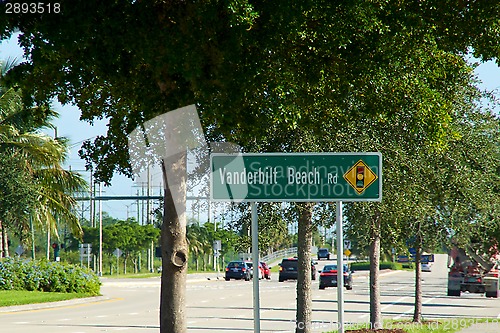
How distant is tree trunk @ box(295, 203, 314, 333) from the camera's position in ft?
50.5

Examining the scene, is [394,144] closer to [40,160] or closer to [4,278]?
[40,160]

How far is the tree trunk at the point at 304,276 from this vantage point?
50.5 ft

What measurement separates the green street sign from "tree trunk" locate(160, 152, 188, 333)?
1575 mm

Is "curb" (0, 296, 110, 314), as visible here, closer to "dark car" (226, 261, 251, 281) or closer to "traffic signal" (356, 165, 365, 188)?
"traffic signal" (356, 165, 365, 188)

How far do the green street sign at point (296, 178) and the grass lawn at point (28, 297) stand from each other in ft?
63.2

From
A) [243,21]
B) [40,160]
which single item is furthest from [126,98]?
[40,160]

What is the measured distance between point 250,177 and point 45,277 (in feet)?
83.9

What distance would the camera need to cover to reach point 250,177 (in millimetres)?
8820

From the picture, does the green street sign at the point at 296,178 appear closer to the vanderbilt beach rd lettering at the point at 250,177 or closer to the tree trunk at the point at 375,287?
the vanderbilt beach rd lettering at the point at 250,177

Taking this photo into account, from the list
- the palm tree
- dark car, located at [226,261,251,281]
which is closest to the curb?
the palm tree

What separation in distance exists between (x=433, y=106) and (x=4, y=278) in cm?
2394

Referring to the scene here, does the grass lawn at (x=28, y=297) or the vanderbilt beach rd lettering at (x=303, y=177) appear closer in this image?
the vanderbilt beach rd lettering at (x=303, y=177)

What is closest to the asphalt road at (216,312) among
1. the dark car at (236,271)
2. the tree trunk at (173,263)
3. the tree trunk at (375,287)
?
the tree trunk at (375,287)

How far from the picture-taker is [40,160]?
2680 cm
